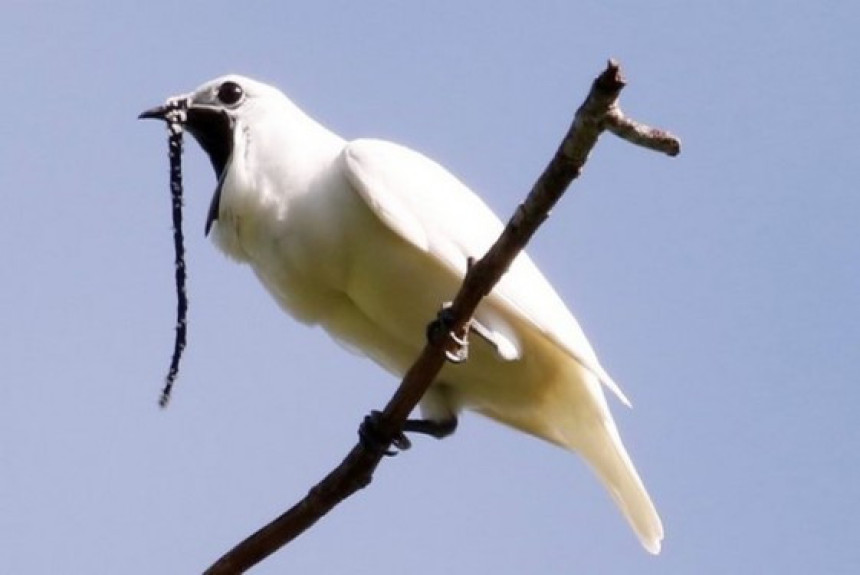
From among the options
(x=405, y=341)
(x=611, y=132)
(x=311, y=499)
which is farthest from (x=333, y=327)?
(x=611, y=132)

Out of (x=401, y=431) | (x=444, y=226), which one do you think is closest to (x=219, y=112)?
(x=444, y=226)

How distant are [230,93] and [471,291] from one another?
90.4 inches

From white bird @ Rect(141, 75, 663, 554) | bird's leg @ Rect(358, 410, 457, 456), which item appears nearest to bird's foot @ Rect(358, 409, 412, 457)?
bird's leg @ Rect(358, 410, 457, 456)

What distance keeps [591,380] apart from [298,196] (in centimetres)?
117

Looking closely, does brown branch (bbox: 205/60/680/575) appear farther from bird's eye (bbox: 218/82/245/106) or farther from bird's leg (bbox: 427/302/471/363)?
bird's eye (bbox: 218/82/245/106)

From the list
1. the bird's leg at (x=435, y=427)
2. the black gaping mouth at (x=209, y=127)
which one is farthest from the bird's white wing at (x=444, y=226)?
the black gaping mouth at (x=209, y=127)

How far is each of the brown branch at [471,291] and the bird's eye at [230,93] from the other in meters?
1.97

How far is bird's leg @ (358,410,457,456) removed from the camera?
14.9ft

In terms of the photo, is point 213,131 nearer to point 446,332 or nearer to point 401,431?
point 401,431

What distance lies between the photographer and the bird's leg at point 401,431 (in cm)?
454

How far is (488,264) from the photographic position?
13.1 ft

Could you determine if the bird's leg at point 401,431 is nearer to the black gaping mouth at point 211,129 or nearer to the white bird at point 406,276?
the white bird at point 406,276

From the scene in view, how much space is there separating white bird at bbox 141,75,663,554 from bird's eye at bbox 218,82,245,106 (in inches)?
8.1

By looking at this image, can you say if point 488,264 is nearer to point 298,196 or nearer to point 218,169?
point 298,196
